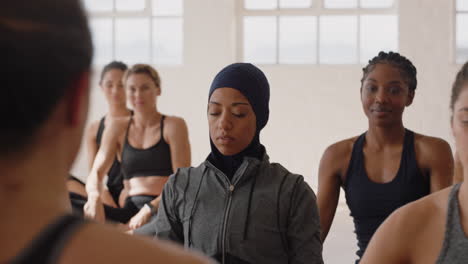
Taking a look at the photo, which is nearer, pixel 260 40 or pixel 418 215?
pixel 418 215

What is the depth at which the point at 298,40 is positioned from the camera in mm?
8711

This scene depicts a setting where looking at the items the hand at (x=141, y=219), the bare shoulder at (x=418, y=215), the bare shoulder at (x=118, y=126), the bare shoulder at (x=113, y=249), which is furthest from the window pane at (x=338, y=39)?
the bare shoulder at (x=113, y=249)

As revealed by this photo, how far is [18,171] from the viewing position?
563mm

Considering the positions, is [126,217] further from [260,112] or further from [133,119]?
[260,112]

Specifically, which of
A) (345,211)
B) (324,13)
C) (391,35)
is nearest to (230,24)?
(324,13)

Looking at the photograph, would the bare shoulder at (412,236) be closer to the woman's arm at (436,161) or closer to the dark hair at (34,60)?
the dark hair at (34,60)

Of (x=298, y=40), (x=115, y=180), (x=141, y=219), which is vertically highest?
(x=298, y=40)

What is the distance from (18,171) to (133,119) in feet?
13.8

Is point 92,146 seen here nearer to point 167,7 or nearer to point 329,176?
point 329,176

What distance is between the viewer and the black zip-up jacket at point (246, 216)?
212 cm

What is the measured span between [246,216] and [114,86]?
3.26 metres

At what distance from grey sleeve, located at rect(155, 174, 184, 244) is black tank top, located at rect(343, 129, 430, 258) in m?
0.88

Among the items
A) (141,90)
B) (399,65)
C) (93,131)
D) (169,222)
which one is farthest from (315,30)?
(169,222)

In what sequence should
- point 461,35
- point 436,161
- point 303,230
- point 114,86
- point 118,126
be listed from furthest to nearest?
point 461,35, point 114,86, point 118,126, point 436,161, point 303,230
